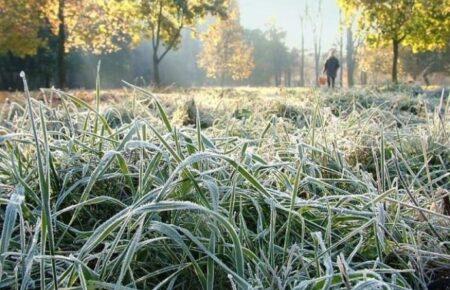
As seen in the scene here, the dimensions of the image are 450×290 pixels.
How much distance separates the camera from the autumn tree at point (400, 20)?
20484 millimetres

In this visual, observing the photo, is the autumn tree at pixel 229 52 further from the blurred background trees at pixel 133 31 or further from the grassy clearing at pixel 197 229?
the grassy clearing at pixel 197 229

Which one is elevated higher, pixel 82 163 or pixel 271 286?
pixel 82 163

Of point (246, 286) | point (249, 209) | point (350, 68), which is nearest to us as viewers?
point (246, 286)

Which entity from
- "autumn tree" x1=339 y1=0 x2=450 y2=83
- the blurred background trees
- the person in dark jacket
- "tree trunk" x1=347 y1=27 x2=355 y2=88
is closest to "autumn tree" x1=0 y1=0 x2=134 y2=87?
the blurred background trees

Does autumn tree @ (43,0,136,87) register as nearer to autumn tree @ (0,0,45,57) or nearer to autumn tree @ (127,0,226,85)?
autumn tree @ (0,0,45,57)

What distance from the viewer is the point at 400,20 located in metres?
20.7

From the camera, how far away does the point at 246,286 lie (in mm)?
728

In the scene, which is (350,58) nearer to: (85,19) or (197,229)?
(85,19)

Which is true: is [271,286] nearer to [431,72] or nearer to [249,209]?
[249,209]

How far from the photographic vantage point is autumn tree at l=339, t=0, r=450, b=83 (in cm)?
2048

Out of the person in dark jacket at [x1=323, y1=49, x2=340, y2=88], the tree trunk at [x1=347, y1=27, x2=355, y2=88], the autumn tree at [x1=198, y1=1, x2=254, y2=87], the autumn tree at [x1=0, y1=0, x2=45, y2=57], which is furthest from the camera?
the autumn tree at [x1=198, y1=1, x2=254, y2=87]

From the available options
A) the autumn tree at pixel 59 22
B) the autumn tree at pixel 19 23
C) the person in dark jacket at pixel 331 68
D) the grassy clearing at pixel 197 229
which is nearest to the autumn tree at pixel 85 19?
the autumn tree at pixel 59 22

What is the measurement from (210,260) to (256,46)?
60.8 m

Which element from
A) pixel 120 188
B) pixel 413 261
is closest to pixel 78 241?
pixel 120 188
